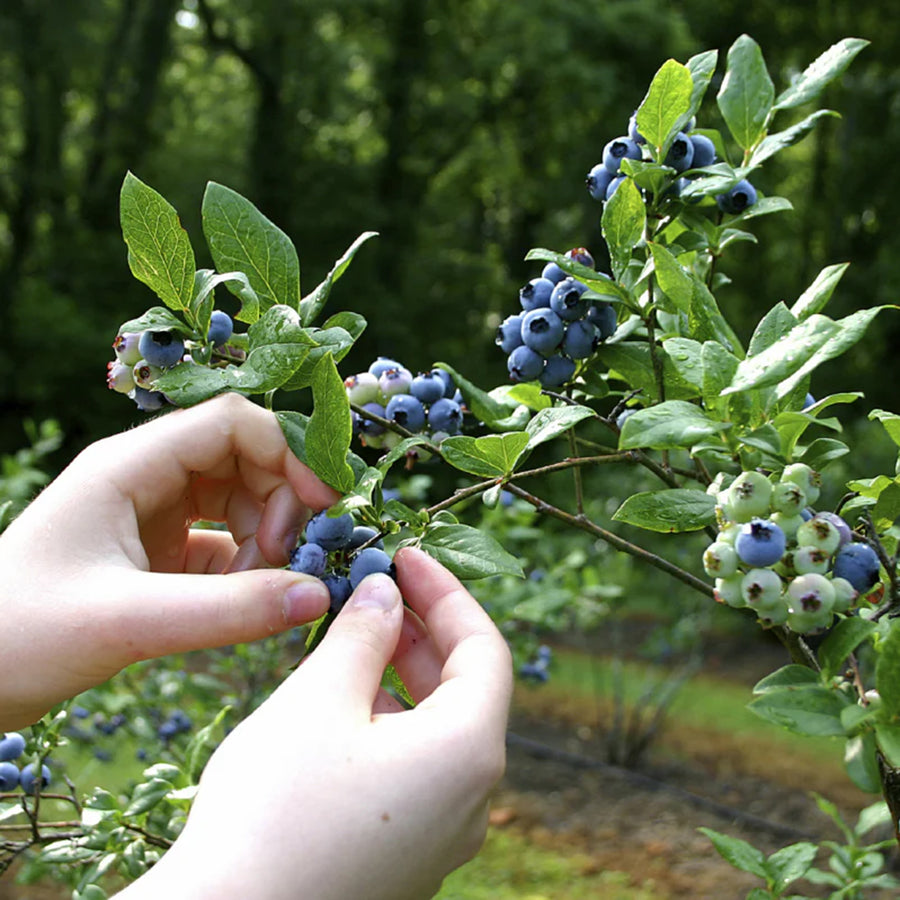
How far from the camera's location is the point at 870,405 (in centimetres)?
1431

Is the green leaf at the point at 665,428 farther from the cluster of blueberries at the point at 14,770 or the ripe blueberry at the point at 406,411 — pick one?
the cluster of blueberries at the point at 14,770

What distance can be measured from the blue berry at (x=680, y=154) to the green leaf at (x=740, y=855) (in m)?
0.89

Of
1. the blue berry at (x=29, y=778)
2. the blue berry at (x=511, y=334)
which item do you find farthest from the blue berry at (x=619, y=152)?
the blue berry at (x=29, y=778)

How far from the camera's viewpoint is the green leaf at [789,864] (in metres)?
1.31

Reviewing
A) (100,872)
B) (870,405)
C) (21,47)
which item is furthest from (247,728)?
(870,405)

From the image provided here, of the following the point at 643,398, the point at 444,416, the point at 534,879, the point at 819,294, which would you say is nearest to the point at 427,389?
the point at 444,416

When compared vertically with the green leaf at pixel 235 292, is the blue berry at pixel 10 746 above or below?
below

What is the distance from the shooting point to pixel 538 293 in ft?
3.79

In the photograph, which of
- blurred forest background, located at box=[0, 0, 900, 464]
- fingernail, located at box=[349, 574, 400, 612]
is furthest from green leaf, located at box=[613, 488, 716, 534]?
blurred forest background, located at box=[0, 0, 900, 464]

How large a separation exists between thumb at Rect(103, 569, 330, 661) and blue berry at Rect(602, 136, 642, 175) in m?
0.64

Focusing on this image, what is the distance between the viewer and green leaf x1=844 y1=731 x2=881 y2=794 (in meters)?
0.74

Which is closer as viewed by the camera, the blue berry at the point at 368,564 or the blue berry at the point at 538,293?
the blue berry at the point at 368,564

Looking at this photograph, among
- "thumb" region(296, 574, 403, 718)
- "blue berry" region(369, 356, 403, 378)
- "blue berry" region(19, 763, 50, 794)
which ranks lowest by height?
"blue berry" region(19, 763, 50, 794)

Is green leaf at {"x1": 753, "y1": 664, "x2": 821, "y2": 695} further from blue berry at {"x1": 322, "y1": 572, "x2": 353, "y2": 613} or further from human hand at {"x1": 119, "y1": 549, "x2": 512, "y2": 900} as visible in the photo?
blue berry at {"x1": 322, "y1": 572, "x2": 353, "y2": 613}
